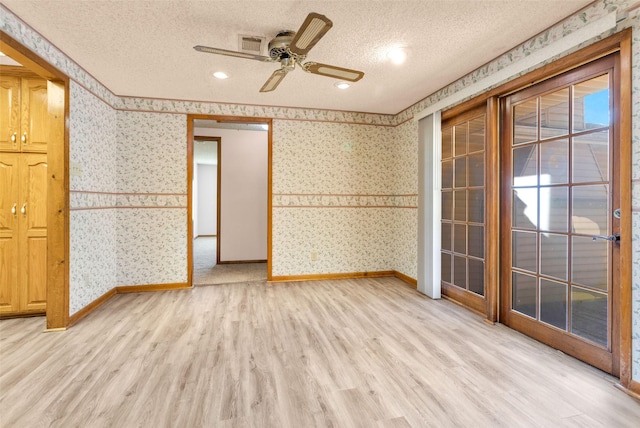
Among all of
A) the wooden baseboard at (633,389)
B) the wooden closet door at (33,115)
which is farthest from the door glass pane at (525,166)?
the wooden closet door at (33,115)

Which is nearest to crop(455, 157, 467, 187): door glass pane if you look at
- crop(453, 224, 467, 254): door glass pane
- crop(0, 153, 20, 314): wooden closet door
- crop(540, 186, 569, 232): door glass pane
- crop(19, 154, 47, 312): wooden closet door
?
crop(453, 224, 467, 254): door glass pane

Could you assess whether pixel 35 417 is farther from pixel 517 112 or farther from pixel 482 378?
pixel 517 112

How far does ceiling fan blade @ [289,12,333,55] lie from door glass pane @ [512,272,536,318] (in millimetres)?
2533

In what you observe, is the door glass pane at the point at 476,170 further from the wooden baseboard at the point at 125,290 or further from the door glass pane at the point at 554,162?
the wooden baseboard at the point at 125,290

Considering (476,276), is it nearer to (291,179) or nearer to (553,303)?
(553,303)

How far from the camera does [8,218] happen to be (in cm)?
291

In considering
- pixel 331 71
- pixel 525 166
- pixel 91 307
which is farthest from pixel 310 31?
pixel 91 307

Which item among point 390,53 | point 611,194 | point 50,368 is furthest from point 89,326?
point 611,194

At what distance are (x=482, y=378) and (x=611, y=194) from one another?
147cm

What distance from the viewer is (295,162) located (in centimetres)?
446

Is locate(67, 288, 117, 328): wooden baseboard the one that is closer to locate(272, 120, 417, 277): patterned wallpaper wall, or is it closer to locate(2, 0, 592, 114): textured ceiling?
locate(272, 120, 417, 277): patterned wallpaper wall

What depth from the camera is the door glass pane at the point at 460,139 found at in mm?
3418

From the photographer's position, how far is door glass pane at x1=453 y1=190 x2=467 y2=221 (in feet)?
11.2

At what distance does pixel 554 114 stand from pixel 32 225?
4735 mm
